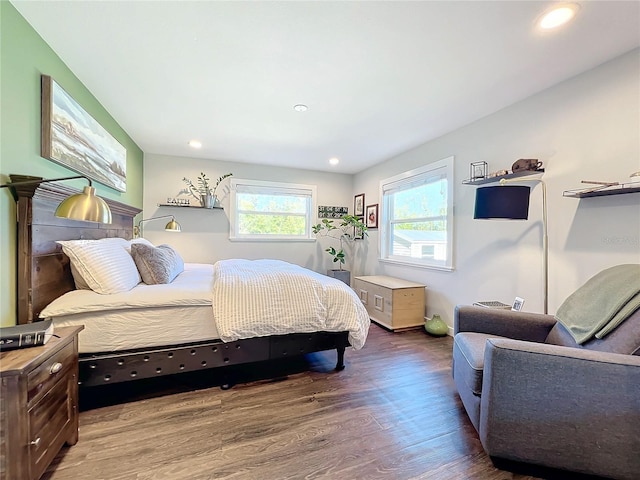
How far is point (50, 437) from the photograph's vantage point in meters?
1.28

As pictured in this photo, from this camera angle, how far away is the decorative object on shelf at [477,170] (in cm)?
284

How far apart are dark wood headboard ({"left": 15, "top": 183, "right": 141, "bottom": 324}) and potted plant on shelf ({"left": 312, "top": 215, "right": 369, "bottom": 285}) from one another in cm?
347

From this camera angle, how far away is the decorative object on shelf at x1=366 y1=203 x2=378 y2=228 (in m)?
4.70

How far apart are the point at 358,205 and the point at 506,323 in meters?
3.54

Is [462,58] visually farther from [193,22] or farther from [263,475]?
[263,475]

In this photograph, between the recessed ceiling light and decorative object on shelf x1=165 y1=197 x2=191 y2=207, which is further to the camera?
decorative object on shelf x1=165 y1=197 x2=191 y2=207

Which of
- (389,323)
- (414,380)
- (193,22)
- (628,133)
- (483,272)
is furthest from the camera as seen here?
(389,323)

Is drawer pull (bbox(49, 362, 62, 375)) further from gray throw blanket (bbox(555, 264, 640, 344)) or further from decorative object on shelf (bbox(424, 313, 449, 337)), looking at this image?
decorative object on shelf (bbox(424, 313, 449, 337))

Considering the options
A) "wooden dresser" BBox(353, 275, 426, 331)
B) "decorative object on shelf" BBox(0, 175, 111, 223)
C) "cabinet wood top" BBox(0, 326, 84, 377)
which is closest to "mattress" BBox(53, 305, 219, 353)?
"cabinet wood top" BBox(0, 326, 84, 377)

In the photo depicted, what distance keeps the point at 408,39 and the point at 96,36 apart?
78.3 inches

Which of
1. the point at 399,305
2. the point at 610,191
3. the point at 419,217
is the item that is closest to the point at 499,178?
the point at 610,191

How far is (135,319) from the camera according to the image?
1.81 metres

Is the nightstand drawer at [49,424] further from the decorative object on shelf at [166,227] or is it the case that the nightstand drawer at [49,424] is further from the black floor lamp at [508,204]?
the black floor lamp at [508,204]

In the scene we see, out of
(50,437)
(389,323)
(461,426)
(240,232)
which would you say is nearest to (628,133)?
(461,426)
